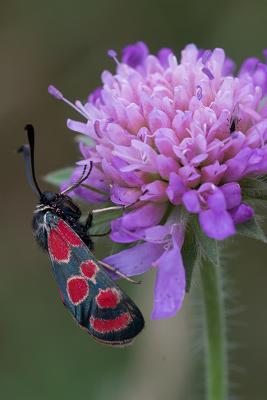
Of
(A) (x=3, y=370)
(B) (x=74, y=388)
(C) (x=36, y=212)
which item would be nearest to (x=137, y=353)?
(B) (x=74, y=388)

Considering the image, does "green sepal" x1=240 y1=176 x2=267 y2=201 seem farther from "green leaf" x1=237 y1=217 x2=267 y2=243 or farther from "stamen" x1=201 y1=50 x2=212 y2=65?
"stamen" x1=201 y1=50 x2=212 y2=65

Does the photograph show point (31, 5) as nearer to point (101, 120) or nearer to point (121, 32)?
point (121, 32)

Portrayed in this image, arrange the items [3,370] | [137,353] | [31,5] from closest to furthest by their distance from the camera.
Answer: [137,353]
[3,370]
[31,5]

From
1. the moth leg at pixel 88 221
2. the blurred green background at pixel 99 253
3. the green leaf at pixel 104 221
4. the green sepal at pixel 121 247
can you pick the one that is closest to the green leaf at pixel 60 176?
the green leaf at pixel 104 221

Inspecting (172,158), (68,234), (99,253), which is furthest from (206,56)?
(99,253)

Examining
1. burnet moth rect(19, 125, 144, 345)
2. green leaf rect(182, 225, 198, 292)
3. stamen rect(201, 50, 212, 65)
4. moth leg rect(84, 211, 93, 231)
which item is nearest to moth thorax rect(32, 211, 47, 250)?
burnet moth rect(19, 125, 144, 345)

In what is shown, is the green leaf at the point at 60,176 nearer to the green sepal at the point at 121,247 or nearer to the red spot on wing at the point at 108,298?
the green sepal at the point at 121,247

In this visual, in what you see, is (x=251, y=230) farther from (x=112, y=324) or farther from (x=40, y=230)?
(x=40, y=230)
